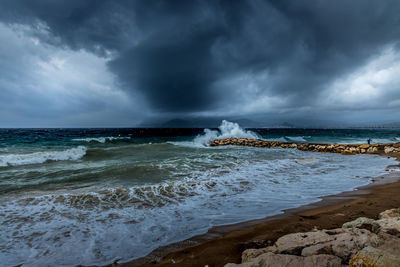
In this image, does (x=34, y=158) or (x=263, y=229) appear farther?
(x=34, y=158)

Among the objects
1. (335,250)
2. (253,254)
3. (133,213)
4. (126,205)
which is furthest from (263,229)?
(126,205)

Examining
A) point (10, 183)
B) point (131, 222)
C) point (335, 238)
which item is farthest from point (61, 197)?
point (335, 238)

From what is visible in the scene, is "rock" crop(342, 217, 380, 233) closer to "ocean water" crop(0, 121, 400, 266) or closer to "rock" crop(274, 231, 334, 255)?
"rock" crop(274, 231, 334, 255)

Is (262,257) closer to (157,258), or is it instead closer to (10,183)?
(157,258)

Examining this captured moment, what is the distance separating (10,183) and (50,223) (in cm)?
509

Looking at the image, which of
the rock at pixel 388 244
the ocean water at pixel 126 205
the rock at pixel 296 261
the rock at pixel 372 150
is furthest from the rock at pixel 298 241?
the rock at pixel 372 150

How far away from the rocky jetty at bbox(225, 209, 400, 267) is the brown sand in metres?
0.55

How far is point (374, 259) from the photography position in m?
1.79

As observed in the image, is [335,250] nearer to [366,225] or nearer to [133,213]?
[366,225]

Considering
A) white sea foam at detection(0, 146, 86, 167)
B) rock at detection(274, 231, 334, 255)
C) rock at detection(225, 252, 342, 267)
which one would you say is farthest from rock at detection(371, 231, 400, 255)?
white sea foam at detection(0, 146, 86, 167)

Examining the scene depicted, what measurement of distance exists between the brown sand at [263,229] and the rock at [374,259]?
1.28 meters

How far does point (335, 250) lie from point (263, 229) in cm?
150

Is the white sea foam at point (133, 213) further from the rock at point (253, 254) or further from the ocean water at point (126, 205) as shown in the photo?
the rock at point (253, 254)

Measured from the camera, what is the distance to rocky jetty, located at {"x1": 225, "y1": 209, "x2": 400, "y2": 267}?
1.87 meters
